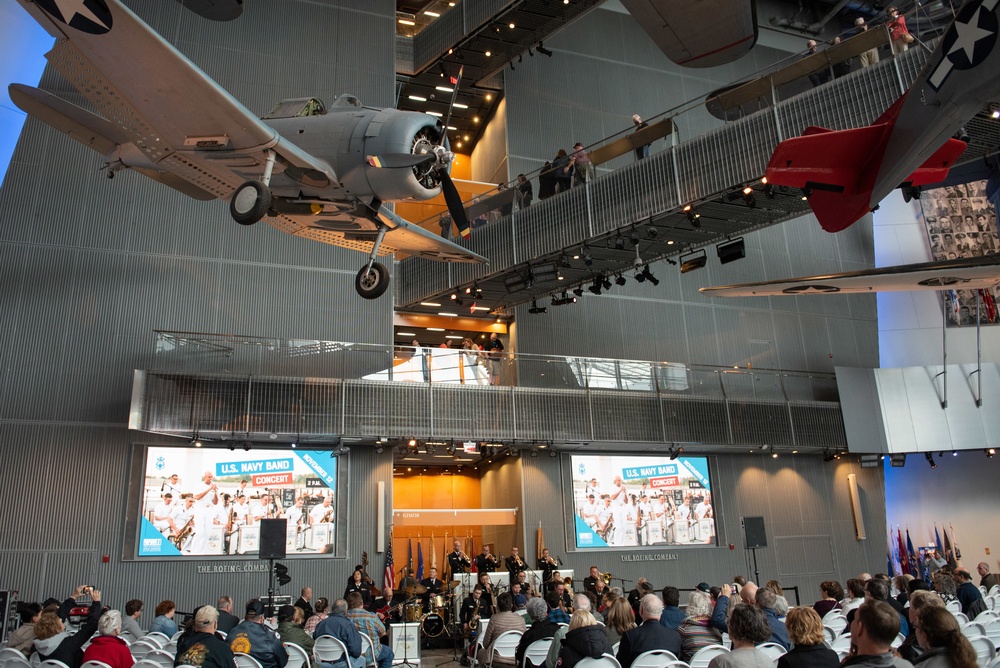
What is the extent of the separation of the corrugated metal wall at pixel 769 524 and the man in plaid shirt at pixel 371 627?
891cm

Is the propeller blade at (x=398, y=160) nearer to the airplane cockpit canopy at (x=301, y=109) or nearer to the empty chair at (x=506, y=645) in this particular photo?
the airplane cockpit canopy at (x=301, y=109)

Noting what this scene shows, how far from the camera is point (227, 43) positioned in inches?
710

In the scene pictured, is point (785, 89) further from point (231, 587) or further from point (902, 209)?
point (231, 587)

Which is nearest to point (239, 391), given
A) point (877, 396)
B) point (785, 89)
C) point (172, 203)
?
point (172, 203)

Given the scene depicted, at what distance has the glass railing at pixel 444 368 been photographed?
→ 14.8 meters

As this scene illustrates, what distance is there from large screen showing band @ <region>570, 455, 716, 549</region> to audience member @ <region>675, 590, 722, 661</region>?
37.4 ft

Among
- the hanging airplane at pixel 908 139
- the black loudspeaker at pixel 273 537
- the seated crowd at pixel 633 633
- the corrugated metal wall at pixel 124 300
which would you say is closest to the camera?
the seated crowd at pixel 633 633

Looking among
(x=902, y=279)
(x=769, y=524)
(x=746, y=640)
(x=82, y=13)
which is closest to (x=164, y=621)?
(x=746, y=640)

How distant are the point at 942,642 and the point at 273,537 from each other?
375 inches

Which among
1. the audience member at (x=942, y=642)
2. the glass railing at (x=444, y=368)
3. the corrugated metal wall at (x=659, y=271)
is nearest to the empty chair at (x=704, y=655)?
the audience member at (x=942, y=642)

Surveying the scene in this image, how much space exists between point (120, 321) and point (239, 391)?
316cm

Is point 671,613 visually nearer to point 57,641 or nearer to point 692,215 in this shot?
point 57,641

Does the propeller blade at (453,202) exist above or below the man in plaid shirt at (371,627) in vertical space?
above

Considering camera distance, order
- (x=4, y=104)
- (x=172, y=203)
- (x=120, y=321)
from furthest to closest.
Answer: (x=172, y=203), (x=120, y=321), (x=4, y=104)
